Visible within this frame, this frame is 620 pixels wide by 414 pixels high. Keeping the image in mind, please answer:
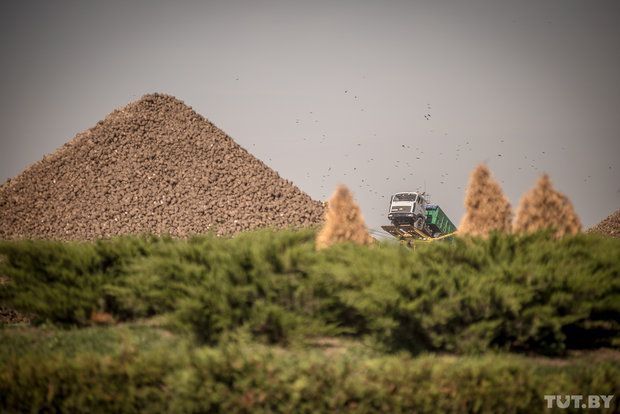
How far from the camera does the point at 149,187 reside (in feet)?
75.0

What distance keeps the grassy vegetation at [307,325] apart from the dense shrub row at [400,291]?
27 millimetres

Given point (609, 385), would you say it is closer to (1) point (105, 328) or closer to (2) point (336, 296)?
(2) point (336, 296)

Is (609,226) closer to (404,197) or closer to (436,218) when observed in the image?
(436,218)

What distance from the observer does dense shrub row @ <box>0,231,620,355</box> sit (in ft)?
29.1

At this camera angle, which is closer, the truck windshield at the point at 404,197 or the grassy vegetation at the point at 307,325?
the grassy vegetation at the point at 307,325

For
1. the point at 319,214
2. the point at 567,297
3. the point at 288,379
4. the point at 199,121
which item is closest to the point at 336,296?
the point at 288,379

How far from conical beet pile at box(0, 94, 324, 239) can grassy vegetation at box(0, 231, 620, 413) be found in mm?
9883

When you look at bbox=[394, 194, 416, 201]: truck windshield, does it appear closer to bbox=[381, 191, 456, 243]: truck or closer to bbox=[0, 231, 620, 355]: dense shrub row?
bbox=[381, 191, 456, 243]: truck

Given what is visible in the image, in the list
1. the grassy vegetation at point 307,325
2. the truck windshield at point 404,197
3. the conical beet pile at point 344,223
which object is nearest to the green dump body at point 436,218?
the truck windshield at point 404,197

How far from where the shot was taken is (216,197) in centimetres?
2211

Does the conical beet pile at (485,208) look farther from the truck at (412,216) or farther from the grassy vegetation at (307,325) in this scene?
the truck at (412,216)

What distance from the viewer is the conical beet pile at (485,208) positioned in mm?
14695

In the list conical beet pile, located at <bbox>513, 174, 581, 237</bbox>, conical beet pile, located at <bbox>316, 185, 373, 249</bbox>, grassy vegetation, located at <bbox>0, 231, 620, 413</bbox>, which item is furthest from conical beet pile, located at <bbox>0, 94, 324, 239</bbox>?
grassy vegetation, located at <bbox>0, 231, 620, 413</bbox>

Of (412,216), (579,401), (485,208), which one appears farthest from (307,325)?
(412,216)
